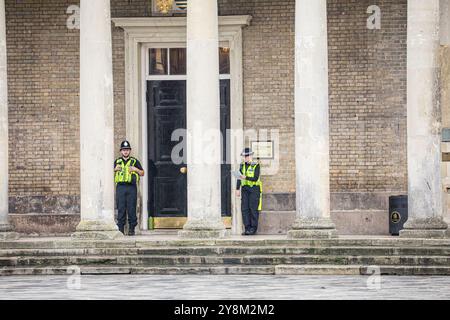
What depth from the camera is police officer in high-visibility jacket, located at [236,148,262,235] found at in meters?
29.0

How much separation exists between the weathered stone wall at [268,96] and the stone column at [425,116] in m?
3.10

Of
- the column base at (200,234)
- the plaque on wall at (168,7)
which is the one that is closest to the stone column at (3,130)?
the column base at (200,234)

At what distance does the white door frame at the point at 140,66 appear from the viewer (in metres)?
29.6

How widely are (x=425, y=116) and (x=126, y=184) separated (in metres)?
6.30

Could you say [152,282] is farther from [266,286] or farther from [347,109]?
[347,109]

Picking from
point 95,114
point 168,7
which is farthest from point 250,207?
point 168,7

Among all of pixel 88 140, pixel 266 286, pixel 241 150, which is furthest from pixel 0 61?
pixel 266 286

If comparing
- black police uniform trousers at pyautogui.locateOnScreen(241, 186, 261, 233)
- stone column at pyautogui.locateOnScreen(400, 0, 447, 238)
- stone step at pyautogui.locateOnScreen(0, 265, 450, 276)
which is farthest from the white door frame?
stone step at pyautogui.locateOnScreen(0, 265, 450, 276)

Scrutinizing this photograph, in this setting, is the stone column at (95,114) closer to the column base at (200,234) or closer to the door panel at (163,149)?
the column base at (200,234)

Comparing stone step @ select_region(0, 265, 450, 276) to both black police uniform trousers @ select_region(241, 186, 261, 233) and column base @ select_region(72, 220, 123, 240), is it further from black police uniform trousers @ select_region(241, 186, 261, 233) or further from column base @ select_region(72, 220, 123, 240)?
black police uniform trousers @ select_region(241, 186, 261, 233)

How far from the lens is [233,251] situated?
25.5m

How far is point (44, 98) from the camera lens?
29.9 metres

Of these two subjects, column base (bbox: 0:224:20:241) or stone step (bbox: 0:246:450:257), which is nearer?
stone step (bbox: 0:246:450:257)

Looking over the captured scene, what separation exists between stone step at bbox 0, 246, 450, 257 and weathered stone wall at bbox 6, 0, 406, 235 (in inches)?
155
